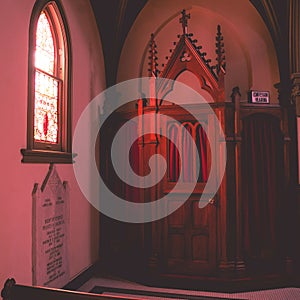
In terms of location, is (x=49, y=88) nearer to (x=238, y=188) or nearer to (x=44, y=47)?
(x=44, y=47)

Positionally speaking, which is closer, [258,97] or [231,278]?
[231,278]

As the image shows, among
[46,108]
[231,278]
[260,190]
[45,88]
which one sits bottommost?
[231,278]

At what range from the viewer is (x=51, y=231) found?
3885 mm

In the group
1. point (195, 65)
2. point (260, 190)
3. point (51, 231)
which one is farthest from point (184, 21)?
point (51, 231)

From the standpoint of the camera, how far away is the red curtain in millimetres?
4824

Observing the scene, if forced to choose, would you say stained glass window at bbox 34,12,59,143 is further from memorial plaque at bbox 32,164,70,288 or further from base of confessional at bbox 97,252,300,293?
base of confessional at bbox 97,252,300,293

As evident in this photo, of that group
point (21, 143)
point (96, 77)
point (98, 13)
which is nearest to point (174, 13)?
point (98, 13)

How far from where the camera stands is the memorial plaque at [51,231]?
359 cm

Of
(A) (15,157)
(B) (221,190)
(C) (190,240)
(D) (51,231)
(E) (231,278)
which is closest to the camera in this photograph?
(A) (15,157)

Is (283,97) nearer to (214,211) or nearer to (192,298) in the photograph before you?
(214,211)

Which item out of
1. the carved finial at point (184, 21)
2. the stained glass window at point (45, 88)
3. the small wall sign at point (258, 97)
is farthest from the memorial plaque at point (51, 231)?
the small wall sign at point (258, 97)

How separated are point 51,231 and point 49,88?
5.30 feet

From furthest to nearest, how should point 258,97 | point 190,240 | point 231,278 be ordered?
point 258,97 < point 190,240 < point 231,278

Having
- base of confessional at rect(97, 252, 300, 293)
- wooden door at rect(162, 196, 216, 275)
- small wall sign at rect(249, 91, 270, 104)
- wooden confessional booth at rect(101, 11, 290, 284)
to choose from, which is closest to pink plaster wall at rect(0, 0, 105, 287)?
wooden confessional booth at rect(101, 11, 290, 284)
